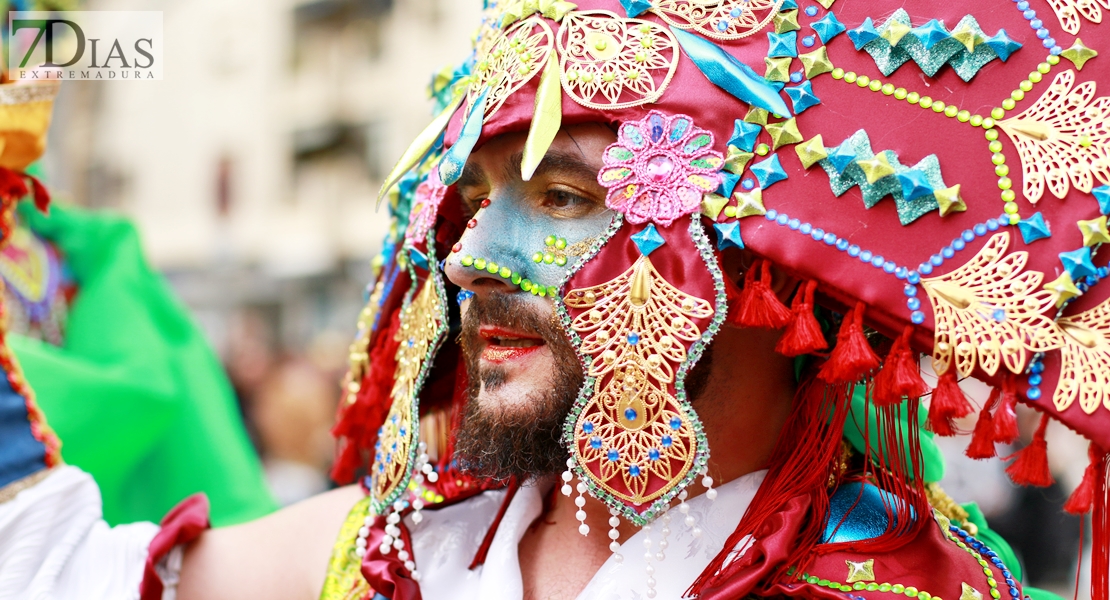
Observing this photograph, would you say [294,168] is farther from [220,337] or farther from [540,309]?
[540,309]

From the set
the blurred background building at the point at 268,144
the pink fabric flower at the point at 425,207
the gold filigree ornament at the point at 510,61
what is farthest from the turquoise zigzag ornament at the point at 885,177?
the blurred background building at the point at 268,144

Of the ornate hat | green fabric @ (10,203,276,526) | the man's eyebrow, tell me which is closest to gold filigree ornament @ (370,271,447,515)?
the ornate hat

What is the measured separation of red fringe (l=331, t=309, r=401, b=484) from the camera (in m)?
2.17

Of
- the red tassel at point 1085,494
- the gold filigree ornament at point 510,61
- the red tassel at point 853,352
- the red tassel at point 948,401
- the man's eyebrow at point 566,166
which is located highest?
the gold filigree ornament at point 510,61

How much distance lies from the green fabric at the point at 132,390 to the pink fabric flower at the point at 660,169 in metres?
1.93

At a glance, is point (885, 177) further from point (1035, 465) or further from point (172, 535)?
point (172, 535)

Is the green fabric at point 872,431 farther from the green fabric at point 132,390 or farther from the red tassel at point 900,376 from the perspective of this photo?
the green fabric at point 132,390

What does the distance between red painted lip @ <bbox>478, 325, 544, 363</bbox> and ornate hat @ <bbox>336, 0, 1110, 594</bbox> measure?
0.10 metres

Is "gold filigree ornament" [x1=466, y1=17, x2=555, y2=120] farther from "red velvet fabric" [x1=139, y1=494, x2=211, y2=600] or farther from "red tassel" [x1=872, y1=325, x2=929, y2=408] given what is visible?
"red velvet fabric" [x1=139, y1=494, x2=211, y2=600]

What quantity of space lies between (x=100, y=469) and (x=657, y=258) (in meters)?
2.06

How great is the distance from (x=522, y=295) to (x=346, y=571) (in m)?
0.67

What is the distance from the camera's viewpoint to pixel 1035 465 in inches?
63.1

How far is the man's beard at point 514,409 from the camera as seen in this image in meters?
1.82

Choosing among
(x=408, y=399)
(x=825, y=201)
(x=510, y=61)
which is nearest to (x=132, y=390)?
(x=408, y=399)
